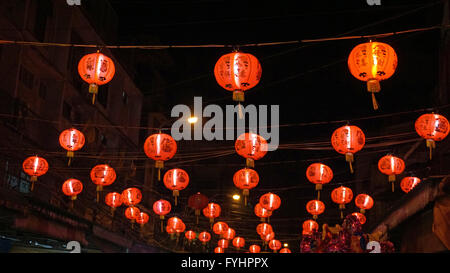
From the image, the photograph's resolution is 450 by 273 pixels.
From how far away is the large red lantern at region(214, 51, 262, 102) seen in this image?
30.2ft

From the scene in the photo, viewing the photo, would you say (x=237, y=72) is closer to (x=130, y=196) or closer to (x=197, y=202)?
(x=130, y=196)

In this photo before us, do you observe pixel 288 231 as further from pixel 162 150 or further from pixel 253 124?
pixel 162 150

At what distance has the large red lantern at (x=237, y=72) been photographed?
921cm

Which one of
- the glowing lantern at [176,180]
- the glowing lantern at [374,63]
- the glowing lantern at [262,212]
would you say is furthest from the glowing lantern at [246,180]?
the glowing lantern at [374,63]

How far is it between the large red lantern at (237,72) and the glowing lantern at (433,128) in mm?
4124

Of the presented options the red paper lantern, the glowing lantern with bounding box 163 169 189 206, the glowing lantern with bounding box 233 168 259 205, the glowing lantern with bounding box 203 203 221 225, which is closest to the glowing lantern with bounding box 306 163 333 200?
the glowing lantern with bounding box 233 168 259 205

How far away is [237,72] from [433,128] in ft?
15.2

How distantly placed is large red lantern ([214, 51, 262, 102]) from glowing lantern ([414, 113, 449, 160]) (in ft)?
13.5

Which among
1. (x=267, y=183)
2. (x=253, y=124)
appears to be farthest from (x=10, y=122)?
(x=267, y=183)

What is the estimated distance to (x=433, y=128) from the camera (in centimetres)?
1072

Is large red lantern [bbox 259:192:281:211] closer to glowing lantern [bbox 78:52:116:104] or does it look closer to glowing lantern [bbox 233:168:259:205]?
glowing lantern [bbox 233:168:259:205]

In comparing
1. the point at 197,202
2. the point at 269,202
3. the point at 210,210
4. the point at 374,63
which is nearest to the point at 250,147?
the point at 374,63

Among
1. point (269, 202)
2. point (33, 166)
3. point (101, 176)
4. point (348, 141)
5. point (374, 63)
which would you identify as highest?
point (374, 63)
